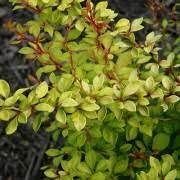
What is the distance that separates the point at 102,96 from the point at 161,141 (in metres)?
0.48

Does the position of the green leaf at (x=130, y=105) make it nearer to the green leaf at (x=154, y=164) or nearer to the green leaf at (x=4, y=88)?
the green leaf at (x=154, y=164)

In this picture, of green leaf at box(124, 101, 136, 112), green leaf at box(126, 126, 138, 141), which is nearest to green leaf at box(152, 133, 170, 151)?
green leaf at box(126, 126, 138, 141)

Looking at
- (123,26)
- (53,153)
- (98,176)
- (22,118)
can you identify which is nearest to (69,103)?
(22,118)

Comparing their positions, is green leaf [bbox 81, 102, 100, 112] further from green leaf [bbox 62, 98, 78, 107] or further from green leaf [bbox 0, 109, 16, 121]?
green leaf [bbox 0, 109, 16, 121]

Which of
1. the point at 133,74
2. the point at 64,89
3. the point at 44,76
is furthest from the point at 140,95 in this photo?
the point at 44,76

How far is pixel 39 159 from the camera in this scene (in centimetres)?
308

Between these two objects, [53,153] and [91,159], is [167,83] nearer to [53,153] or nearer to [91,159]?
[91,159]

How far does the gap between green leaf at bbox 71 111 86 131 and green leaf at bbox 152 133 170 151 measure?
1.64ft

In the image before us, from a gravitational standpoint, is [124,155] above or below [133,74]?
below

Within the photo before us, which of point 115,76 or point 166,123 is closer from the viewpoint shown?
point 115,76

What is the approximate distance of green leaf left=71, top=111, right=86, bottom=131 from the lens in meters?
1.42

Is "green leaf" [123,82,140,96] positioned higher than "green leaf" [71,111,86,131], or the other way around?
"green leaf" [123,82,140,96]

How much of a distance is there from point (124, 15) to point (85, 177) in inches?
94.0

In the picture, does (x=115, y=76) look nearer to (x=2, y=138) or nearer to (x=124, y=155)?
(x=124, y=155)
